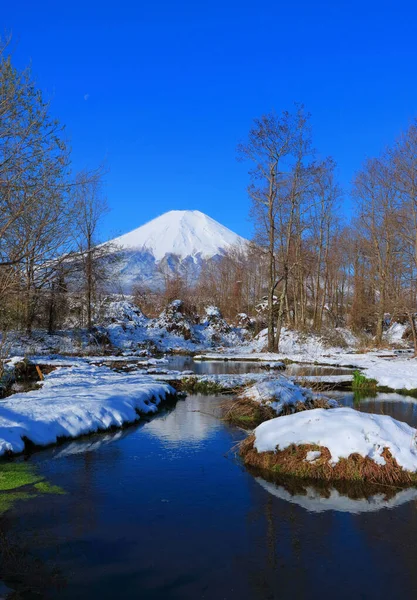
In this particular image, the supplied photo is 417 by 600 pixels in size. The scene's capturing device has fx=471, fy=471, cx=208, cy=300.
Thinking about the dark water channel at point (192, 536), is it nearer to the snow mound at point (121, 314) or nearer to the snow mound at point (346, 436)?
the snow mound at point (346, 436)

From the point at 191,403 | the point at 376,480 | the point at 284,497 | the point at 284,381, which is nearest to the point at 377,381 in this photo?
the point at 284,381

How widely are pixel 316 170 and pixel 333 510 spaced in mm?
24160

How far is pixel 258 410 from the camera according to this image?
41.1 feet

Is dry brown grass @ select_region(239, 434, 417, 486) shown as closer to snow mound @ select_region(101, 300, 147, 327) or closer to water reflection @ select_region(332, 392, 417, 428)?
water reflection @ select_region(332, 392, 417, 428)

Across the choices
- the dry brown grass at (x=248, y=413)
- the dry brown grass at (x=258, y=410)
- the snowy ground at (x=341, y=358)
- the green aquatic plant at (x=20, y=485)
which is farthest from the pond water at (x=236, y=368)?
the green aquatic plant at (x=20, y=485)

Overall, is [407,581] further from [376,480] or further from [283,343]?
[283,343]

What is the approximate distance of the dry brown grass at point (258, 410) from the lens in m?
12.4

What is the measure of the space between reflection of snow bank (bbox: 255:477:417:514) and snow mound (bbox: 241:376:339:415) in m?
4.91

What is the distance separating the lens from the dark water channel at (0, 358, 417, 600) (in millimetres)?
4742

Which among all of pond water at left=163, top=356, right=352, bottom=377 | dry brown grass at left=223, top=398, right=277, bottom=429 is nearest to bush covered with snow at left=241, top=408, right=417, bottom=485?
dry brown grass at left=223, top=398, right=277, bottom=429

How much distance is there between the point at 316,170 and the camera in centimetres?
2794

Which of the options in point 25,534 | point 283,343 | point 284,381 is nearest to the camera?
point 25,534

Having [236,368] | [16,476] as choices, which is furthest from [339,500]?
[236,368]

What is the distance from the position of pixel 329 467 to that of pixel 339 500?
0.94 metres
